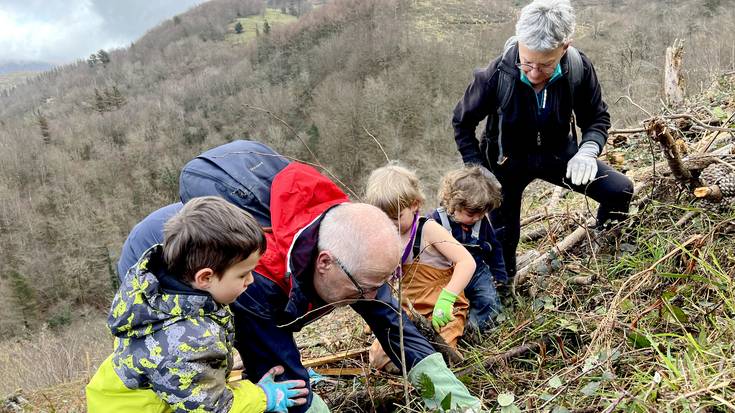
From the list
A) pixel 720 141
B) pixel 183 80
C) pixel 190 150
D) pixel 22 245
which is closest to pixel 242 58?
pixel 183 80

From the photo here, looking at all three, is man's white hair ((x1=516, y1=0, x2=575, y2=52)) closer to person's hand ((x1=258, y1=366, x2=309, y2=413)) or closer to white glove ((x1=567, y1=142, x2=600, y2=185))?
white glove ((x1=567, y1=142, x2=600, y2=185))

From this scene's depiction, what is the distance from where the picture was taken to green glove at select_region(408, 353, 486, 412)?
6.50 ft

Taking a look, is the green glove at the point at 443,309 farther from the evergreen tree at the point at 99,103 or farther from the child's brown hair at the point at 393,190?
the evergreen tree at the point at 99,103

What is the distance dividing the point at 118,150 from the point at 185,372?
61689 millimetres

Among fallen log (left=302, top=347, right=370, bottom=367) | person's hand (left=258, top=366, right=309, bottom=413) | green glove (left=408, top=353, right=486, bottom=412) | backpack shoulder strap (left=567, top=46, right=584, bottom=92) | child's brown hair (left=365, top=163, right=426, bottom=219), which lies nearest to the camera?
person's hand (left=258, top=366, right=309, bottom=413)

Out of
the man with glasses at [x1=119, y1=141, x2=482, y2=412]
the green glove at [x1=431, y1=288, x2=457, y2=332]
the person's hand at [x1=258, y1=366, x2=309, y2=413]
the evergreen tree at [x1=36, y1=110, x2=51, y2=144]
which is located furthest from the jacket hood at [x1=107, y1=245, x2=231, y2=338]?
the evergreen tree at [x1=36, y1=110, x2=51, y2=144]

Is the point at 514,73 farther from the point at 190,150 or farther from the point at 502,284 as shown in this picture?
the point at 190,150

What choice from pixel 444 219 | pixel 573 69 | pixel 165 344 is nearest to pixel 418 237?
pixel 444 219

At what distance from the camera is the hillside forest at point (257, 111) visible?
30750 mm

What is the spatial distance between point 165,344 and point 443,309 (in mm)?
1395

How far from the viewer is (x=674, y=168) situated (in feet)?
8.01

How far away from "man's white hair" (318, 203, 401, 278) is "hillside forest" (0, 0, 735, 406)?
37.5 ft

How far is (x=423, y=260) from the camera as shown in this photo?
2.69 m

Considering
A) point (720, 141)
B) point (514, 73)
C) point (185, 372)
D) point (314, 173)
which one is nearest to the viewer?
point (185, 372)
